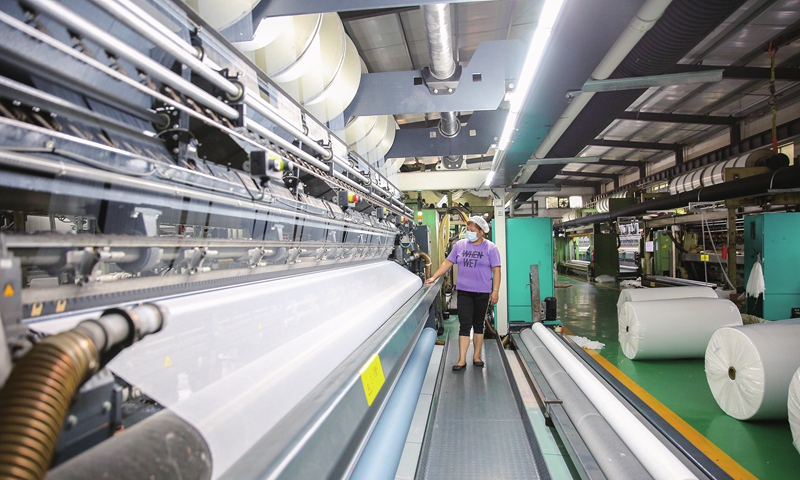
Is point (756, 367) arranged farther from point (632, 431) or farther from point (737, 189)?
point (737, 189)

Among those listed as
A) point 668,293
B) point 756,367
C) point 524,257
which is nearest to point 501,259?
point 524,257

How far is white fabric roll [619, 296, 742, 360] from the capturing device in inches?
157

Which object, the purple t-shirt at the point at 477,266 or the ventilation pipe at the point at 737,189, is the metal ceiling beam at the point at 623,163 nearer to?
the ventilation pipe at the point at 737,189

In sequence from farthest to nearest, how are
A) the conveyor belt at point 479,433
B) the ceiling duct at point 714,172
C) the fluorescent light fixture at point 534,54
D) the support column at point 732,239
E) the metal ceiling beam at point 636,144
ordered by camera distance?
the metal ceiling beam at point 636,144
the ceiling duct at point 714,172
the support column at point 732,239
the conveyor belt at point 479,433
the fluorescent light fixture at point 534,54

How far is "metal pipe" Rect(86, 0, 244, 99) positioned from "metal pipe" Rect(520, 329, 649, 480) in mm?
2282

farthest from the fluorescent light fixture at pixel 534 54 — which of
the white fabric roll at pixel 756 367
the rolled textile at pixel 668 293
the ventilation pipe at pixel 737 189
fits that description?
the ventilation pipe at pixel 737 189

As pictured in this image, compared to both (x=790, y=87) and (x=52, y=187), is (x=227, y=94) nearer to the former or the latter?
(x=52, y=187)

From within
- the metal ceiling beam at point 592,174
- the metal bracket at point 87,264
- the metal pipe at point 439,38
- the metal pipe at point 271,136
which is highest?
the metal ceiling beam at point 592,174

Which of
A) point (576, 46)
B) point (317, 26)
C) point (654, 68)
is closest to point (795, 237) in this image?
point (654, 68)

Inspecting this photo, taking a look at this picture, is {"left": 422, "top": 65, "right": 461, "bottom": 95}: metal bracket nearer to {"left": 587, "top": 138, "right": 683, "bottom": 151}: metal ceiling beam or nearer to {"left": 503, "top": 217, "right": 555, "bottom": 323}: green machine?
{"left": 503, "top": 217, "right": 555, "bottom": 323}: green machine

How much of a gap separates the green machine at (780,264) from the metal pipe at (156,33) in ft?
22.7

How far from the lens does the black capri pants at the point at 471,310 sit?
3949mm

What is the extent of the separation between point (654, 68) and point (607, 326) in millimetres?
4814

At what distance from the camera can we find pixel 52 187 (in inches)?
35.4
